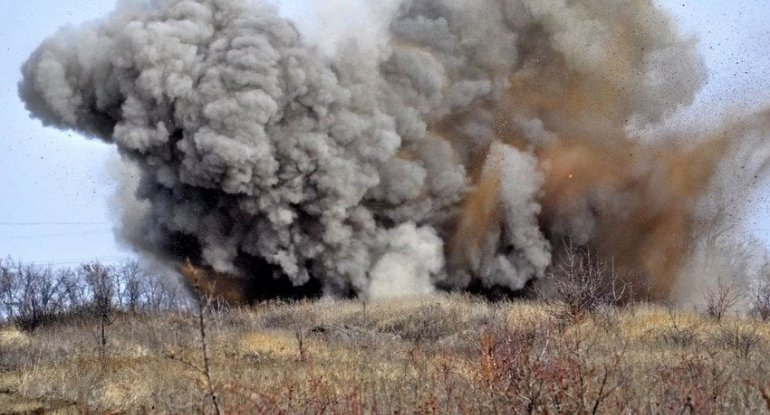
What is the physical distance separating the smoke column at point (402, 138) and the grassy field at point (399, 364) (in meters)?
5.96

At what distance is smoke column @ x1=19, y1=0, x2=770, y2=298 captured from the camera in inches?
1218

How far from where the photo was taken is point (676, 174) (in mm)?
34844

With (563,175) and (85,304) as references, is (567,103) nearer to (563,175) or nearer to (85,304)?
(563,175)

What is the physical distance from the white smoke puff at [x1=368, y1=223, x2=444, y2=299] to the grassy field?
5049mm

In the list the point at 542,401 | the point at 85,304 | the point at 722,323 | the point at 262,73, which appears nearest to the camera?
the point at 542,401

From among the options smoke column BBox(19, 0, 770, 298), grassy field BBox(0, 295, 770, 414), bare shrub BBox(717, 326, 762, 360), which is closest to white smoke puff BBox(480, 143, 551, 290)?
smoke column BBox(19, 0, 770, 298)

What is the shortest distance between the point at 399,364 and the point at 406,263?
61.4 ft

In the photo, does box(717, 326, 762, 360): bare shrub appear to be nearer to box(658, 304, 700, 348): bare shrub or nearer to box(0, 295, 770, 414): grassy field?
box(0, 295, 770, 414): grassy field

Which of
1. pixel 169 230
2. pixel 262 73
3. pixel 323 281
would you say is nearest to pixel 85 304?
pixel 169 230

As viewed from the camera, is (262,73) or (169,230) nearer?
(262,73)

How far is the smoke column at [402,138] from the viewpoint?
30938 mm

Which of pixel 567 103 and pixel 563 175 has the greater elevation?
pixel 567 103

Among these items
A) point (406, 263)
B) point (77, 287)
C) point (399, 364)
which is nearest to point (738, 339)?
point (399, 364)

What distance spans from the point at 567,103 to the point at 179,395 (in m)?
27.4
